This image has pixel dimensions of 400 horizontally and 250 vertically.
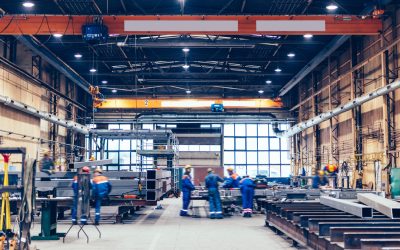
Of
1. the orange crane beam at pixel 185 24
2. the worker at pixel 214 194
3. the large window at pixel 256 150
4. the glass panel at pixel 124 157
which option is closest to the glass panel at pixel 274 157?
the large window at pixel 256 150

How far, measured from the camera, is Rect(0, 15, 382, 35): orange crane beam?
15.7 meters

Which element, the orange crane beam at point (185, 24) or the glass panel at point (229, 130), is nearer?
the orange crane beam at point (185, 24)

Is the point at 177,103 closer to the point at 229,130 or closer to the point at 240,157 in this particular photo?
the point at 229,130

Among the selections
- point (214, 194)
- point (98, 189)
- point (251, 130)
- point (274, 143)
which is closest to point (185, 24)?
point (214, 194)

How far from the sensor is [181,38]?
2128cm

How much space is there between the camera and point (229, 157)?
119 feet

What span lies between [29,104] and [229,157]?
1708cm

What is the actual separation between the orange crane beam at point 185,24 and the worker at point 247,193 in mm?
4919

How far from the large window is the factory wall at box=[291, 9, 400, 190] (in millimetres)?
4464

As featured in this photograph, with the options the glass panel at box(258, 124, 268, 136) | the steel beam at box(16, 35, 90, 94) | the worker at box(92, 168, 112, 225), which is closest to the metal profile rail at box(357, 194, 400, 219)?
the worker at box(92, 168, 112, 225)

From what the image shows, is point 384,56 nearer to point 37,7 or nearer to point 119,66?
point 37,7

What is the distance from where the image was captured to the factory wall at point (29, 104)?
2005 centimetres

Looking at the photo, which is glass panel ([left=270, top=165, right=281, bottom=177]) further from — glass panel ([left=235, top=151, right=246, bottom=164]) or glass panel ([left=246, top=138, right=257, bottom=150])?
glass panel ([left=235, top=151, right=246, bottom=164])

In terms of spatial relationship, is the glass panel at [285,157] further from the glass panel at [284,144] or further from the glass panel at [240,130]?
the glass panel at [240,130]
